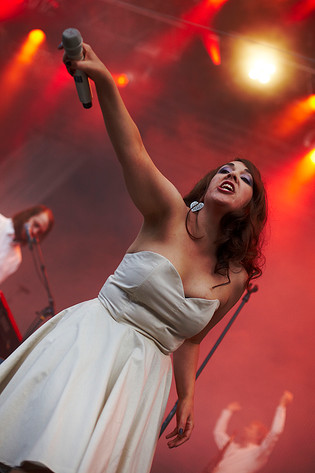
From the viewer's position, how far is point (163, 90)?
500cm

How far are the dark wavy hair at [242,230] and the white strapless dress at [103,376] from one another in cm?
24

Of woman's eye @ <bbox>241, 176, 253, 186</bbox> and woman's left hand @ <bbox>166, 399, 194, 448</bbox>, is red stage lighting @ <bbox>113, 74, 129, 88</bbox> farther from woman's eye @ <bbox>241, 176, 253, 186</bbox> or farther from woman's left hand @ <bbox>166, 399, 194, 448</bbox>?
woman's left hand @ <bbox>166, 399, 194, 448</bbox>

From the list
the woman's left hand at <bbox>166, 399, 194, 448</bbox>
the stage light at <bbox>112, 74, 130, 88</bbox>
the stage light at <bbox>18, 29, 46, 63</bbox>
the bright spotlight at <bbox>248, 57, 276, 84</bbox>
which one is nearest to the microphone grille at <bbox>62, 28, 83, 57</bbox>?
the woman's left hand at <bbox>166, 399, 194, 448</bbox>

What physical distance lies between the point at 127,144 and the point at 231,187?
19.1 inches

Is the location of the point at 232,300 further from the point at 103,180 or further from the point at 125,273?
the point at 103,180

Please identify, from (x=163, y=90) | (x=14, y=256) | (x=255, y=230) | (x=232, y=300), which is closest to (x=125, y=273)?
(x=232, y=300)

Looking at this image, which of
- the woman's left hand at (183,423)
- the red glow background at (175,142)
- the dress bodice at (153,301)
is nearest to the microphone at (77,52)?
the dress bodice at (153,301)

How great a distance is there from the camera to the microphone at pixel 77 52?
102 centimetres

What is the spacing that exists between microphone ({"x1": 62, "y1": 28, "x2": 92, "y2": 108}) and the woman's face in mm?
572

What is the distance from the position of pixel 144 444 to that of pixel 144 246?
2.03ft

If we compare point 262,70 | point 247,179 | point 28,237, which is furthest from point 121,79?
point 247,179

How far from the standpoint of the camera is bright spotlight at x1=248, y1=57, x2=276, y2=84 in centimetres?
443

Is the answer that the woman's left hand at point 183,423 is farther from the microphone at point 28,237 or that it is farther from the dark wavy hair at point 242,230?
the microphone at point 28,237

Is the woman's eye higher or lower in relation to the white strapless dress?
higher
